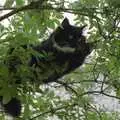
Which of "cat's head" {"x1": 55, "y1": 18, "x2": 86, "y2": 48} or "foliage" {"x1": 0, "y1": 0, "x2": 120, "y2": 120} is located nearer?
"foliage" {"x1": 0, "y1": 0, "x2": 120, "y2": 120}

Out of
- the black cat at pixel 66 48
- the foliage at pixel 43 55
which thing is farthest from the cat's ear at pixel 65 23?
the foliage at pixel 43 55

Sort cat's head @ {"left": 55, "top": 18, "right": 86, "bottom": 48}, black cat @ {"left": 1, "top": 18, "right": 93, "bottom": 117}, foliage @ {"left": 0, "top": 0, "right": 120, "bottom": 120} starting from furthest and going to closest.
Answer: cat's head @ {"left": 55, "top": 18, "right": 86, "bottom": 48}
black cat @ {"left": 1, "top": 18, "right": 93, "bottom": 117}
foliage @ {"left": 0, "top": 0, "right": 120, "bottom": 120}

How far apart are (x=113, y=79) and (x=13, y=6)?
48 centimetres

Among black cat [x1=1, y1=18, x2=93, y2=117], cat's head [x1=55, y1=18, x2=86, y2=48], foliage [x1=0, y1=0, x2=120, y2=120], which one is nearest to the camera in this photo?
foliage [x1=0, y1=0, x2=120, y2=120]

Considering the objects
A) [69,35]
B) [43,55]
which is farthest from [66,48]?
[43,55]

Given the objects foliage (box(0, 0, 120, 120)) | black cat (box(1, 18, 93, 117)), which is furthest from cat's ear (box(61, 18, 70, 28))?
foliage (box(0, 0, 120, 120))

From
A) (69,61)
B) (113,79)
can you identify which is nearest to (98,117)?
(113,79)

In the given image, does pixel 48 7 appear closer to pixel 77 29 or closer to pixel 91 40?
pixel 91 40

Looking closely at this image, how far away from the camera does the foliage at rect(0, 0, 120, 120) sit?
769mm

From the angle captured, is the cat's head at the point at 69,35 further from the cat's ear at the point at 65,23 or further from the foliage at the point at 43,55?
the foliage at the point at 43,55

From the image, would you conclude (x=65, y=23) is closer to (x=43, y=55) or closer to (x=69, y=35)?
(x=69, y=35)

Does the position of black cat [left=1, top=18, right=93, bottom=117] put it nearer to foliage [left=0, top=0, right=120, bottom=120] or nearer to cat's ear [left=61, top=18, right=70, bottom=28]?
cat's ear [left=61, top=18, right=70, bottom=28]

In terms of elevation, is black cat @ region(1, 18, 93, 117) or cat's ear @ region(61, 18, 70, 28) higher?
cat's ear @ region(61, 18, 70, 28)

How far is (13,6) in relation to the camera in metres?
0.85
